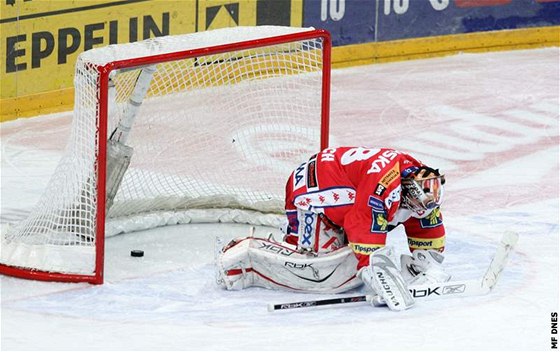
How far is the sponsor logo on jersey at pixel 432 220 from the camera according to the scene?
6373mm

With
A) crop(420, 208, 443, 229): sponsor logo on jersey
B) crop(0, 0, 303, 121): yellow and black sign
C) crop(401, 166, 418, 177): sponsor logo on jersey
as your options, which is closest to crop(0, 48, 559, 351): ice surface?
crop(0, 0, 303, 121): yellow and black sign

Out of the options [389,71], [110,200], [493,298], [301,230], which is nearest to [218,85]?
[110,200]

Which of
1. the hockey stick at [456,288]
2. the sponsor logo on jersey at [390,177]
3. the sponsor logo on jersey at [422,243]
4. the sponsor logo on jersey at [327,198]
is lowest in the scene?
the hockey stick at [456,288]

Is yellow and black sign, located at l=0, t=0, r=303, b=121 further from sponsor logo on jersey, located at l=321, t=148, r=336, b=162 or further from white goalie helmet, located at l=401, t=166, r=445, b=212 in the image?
white goalie helmet, located at l=401, t=166, r=445, b=212

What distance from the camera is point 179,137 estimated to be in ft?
25.7

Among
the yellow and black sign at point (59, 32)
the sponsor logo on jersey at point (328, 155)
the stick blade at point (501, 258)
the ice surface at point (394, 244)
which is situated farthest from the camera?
the yellow and black sign at point (59, 32)

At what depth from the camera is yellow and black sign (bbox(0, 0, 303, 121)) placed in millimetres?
9156

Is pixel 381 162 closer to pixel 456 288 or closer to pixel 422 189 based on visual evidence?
pixel 422 189

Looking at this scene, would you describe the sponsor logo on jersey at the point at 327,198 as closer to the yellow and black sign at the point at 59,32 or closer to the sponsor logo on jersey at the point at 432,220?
the sponsor logo on jersey at the point at 432,220

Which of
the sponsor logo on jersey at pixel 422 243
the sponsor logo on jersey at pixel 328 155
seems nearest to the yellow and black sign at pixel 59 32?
the sponsor logo on jersey at pixel 328 155

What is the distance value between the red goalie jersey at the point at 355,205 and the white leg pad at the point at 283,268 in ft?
0.27

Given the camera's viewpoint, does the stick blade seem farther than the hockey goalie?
Yes

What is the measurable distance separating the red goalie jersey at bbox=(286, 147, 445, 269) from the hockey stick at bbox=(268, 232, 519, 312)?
167 mm

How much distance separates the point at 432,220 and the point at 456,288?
294mm
